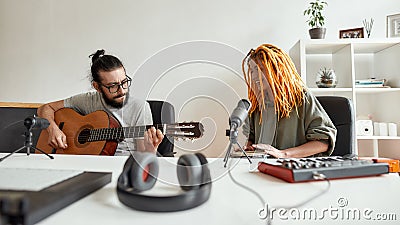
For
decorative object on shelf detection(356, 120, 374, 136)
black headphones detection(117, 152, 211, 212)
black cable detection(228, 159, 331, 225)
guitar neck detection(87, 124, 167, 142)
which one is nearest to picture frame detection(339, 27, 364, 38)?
decorative object on shelf detection(356, 120, 374, 136)

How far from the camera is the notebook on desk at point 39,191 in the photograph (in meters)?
0.32

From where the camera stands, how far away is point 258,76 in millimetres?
1356

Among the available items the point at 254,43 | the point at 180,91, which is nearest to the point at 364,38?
the point at 254,43

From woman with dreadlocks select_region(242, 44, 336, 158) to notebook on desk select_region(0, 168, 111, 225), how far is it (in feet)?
2.63

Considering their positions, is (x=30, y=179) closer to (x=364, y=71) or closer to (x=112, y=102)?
(x=112, y=102)

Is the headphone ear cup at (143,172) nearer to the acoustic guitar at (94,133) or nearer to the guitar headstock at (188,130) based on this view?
the guitar headstock at (188,130)

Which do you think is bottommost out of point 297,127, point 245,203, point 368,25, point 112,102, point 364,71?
point 245,203

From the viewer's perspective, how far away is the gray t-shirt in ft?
5.37

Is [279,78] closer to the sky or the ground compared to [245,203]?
closer to the sky

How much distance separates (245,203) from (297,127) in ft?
3.13

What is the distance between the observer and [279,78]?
1311 millimetres

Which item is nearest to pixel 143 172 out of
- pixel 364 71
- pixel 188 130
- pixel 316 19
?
pixel 188 130

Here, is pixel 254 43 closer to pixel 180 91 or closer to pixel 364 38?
pixel 364 38

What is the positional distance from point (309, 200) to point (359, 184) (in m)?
0.15
